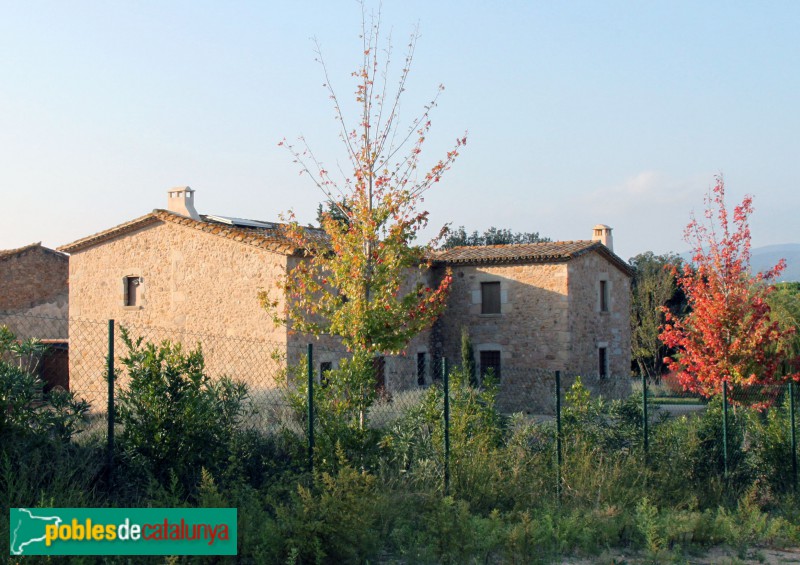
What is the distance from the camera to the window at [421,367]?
2266 cm

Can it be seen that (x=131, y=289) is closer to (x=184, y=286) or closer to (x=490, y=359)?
(x=184, y=286)

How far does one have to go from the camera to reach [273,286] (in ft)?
58.9

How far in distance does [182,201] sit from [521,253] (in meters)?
9.74

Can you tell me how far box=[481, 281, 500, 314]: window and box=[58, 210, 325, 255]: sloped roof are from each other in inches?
245

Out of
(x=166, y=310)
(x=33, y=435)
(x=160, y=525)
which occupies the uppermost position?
(x=166, y=310)

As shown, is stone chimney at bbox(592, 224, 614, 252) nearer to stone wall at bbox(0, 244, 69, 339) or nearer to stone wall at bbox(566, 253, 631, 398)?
stone wall at bbox(566, 253, 631, 398)

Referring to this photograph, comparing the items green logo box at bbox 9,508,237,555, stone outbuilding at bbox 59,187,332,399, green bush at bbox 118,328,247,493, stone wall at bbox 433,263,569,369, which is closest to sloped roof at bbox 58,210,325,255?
stone outbuilding at bbox 59,187,332,399

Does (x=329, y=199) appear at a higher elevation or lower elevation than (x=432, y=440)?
higher

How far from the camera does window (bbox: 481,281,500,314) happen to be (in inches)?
930

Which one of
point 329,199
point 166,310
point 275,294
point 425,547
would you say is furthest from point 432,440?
point 166,310

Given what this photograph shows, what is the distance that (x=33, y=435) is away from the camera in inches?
244

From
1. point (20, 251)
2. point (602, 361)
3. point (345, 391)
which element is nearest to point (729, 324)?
point (345, 391)

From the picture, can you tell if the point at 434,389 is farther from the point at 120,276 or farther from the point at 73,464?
the point at 120,276

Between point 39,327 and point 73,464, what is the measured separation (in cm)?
2121
